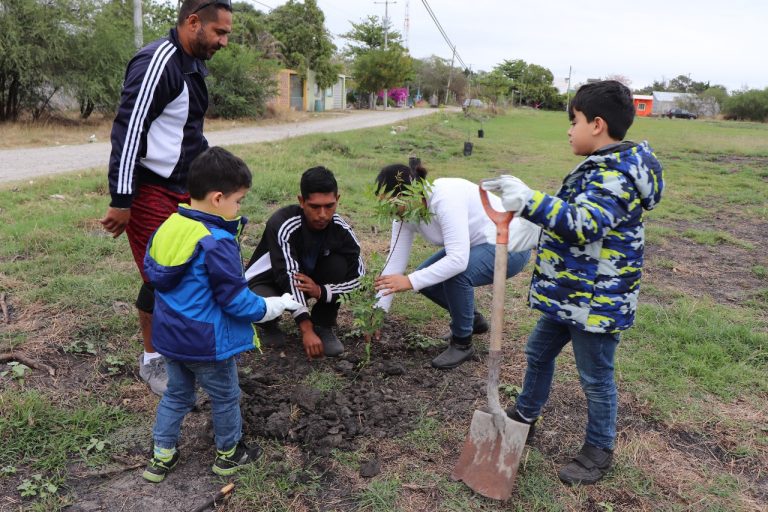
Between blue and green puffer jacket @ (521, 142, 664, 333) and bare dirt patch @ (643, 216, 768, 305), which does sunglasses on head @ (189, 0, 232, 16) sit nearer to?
blue and green puffer jacket @ (521, 142, 664, 333)

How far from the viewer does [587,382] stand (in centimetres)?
241

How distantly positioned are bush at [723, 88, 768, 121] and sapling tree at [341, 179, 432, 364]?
66.6 meters

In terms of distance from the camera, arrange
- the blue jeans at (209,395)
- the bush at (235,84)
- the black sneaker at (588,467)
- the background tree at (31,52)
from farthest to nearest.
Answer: the bush at (235,84)
the background tree at (31,52)
the black sneaker at (588,467)
the blue jeans at (209,395)

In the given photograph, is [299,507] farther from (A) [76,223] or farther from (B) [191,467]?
(A) [76,223]

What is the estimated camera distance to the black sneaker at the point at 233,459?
2402 millimetres

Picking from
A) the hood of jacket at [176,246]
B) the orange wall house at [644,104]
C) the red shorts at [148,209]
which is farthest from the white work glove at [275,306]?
the orange wall house at [644,104]

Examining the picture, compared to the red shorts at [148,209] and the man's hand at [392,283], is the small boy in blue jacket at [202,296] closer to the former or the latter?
the red shorts at [148,209]

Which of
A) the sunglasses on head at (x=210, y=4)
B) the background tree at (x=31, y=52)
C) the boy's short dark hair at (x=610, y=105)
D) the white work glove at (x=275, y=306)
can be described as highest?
the background tree at (x=31, y=52)

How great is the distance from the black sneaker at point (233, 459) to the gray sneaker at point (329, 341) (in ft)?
3.50

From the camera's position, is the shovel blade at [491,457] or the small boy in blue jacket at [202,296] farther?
the shovel blade at [491,457]

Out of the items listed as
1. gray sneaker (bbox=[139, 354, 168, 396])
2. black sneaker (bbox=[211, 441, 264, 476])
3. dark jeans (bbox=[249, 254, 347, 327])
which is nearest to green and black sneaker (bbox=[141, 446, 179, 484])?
black sneaker (bbox=[211, 441, 264, 476])

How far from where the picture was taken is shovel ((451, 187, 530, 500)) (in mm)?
2297

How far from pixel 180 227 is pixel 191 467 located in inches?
42.5

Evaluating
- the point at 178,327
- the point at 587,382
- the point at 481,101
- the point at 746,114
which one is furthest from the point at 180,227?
the point at 746,114
